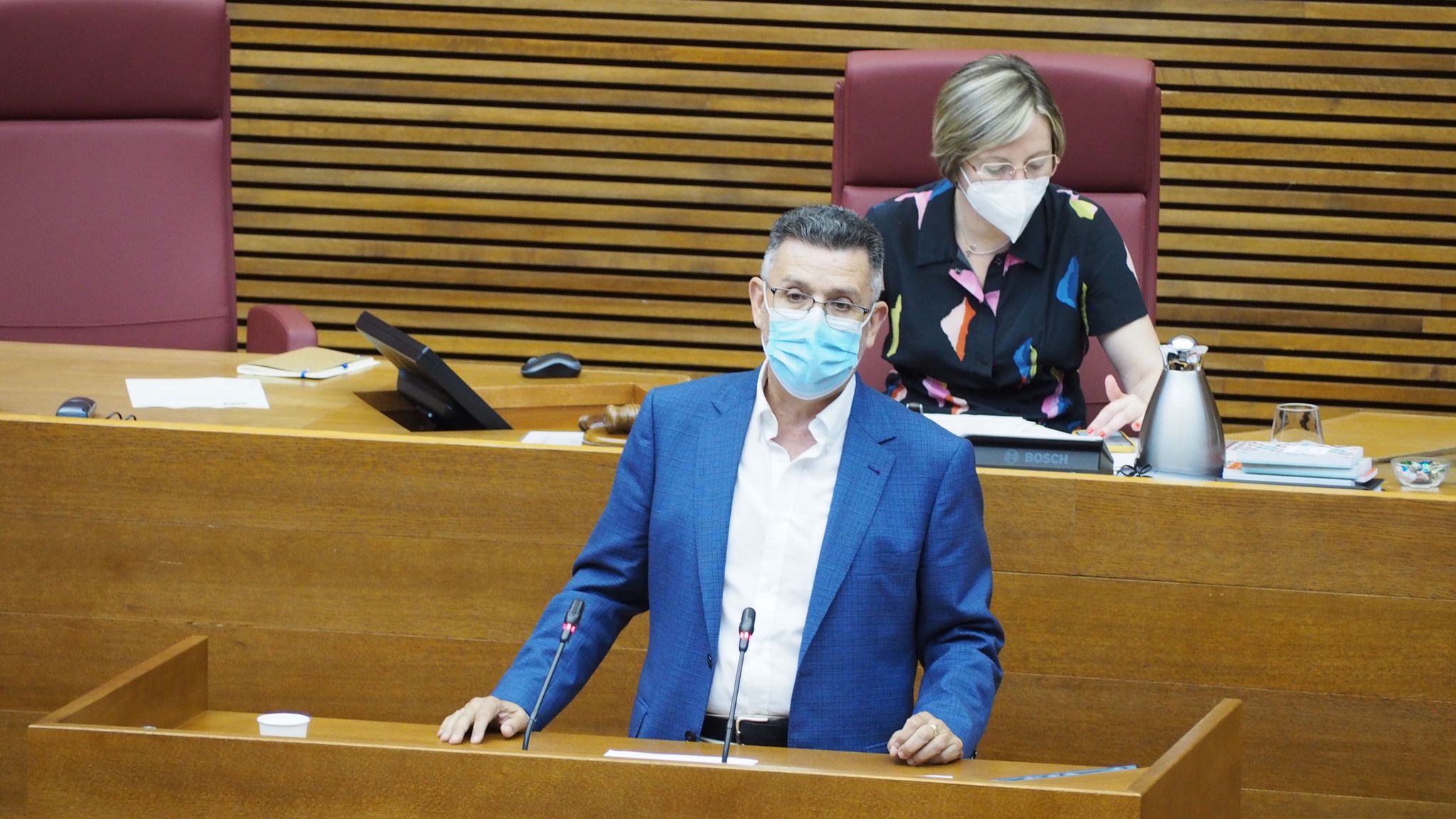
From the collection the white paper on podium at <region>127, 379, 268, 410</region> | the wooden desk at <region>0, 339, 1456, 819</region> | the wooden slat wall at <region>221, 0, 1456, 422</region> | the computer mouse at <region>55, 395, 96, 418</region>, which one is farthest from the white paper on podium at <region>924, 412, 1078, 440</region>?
the wooden slat wall at <region>221, 0, 1456, 422</region>

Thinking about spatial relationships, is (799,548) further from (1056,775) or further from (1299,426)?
(1299,426)

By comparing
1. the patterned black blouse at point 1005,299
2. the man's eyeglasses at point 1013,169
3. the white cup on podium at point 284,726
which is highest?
the man's eyeglasses at point 1013,169

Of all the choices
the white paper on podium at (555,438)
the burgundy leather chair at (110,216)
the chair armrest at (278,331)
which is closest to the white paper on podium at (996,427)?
the white paper on podium at (555,438)

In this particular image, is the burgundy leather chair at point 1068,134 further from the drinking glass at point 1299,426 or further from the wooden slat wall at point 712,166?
the wooden slat wall at point 712,166

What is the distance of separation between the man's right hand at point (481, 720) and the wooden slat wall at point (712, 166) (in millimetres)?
3410

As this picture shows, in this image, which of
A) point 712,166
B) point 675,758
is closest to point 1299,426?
point 675,758

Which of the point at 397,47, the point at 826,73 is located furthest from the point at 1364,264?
the point at 397,47

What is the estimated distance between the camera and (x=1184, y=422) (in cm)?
241

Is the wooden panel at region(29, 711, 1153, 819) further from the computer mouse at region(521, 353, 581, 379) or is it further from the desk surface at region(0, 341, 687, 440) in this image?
the computer mouse at region(521, 353, 581, 379)

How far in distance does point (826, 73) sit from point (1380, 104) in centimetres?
167

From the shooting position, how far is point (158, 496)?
2533 mm

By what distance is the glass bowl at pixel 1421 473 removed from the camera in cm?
240

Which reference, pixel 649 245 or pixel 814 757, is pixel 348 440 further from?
pixel 649 245

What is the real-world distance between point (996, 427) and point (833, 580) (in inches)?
26.9
